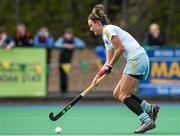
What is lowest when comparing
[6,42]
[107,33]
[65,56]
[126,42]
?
[65,56]

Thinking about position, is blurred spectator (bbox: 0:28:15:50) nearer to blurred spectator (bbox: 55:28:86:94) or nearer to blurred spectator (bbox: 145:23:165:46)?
blurred spectator (bbox: 55:28:86:94)

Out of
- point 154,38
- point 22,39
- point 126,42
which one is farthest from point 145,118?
point 22,39

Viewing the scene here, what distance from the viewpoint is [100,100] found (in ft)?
67.4

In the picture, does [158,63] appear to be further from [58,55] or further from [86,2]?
[86,2]

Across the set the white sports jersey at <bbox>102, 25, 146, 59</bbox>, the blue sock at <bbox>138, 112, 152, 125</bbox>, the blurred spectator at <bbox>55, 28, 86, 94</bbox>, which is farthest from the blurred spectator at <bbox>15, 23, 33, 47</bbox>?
the blue sock at <bbox>138, 112, 152, 125</bbox>

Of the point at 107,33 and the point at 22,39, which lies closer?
the point at 107,33

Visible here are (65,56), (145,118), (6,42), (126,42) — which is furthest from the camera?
(65,56)

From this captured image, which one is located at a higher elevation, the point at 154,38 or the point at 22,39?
the point at 154,38

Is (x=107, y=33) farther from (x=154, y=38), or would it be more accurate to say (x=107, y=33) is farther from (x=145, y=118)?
(x=154, y=38)

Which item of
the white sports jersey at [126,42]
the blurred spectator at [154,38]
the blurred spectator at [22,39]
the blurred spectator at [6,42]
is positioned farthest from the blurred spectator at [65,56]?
the white sports jersey at [126,42]

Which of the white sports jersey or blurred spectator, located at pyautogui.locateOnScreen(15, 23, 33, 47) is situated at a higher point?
the white sports jersey

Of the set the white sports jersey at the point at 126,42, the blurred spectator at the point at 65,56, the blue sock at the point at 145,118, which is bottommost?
the blurred spectator at the point at 65,56

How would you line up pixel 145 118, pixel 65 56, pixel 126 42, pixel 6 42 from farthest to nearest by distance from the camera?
pixel 65 56 → pixel 6 42 → pixel 126 42 → pixel 145 118

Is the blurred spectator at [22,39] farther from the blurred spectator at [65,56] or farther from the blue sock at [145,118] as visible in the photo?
the blue sock at [145,118]
